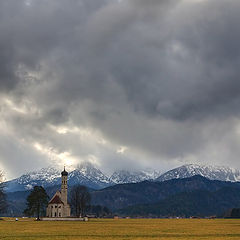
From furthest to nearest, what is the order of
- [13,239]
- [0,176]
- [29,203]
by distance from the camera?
[29,203] < [0,176] < [13,239]

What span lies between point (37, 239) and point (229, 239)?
27.4 m

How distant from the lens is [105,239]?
5853 centimetres

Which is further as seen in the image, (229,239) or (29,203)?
(29,203)

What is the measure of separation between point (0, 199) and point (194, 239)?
373 ft

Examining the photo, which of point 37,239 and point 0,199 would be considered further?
point 0,199

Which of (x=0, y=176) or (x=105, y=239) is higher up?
(x=0, y=176)

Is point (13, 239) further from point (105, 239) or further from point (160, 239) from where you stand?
point (160, 239)

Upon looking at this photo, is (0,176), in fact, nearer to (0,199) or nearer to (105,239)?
(0,199)

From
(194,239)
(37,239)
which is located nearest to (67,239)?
(37,239)

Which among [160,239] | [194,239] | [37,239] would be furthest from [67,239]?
[194,239]

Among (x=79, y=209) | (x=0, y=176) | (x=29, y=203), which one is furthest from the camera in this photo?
(x=79, y=209)

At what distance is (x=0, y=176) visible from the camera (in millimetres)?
157000

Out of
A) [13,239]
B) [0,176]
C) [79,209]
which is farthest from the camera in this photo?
[79,209]

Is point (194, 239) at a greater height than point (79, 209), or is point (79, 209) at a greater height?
point (79, 209)
